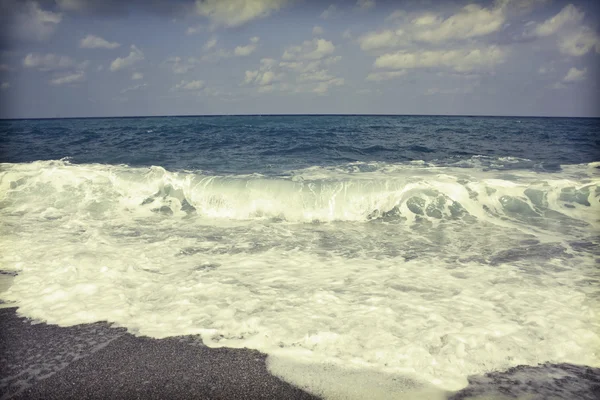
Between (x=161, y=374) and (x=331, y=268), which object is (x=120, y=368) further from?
(x=331, y=268)

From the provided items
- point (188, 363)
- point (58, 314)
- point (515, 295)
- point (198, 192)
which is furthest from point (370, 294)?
point (198, 192)

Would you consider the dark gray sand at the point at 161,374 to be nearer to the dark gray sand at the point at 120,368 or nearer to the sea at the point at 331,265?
the dark gray sand at the point at 120,368

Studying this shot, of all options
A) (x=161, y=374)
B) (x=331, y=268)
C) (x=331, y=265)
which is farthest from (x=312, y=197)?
(x=161, y=374)

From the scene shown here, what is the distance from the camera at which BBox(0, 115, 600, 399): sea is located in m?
3.27

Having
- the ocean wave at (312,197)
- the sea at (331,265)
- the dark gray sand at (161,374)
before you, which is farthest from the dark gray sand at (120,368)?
the ocean wave at (312,197)

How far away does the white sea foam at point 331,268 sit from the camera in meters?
3.34

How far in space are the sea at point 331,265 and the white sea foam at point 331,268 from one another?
0.08 feet

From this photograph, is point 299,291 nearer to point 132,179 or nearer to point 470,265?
point 470,265

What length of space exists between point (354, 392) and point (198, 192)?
26.0ft

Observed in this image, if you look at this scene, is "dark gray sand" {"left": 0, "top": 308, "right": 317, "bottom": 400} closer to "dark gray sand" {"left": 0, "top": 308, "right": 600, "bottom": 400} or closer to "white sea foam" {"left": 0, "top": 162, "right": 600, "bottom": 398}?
"dark gray sand" {"left": 0, "top": 308, "right": 600, "bottom": 400}

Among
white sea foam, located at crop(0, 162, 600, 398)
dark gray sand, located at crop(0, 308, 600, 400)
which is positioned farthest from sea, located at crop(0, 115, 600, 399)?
dark gray sand, located at crop(0, 308, 600, 400)

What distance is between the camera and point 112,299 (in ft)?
13.9

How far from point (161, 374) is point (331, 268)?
282 cm

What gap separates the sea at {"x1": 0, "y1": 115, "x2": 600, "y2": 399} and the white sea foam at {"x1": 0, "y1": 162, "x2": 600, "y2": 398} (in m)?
0.02
